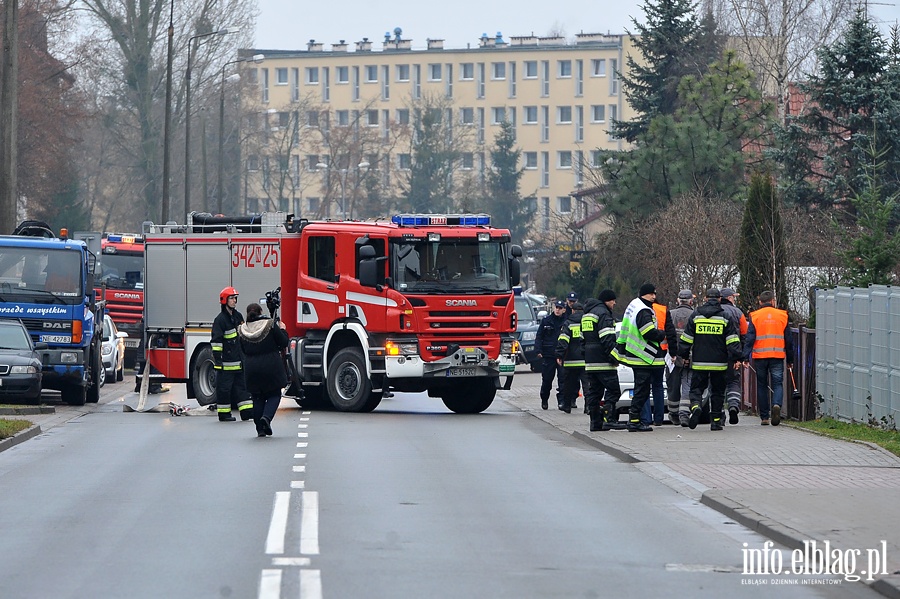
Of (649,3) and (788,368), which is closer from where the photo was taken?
(788,368)

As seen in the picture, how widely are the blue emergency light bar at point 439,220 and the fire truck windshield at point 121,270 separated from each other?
64.1 ft

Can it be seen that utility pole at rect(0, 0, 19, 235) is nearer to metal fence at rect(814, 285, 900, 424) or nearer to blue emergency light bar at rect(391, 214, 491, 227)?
blue emergency light bar at rect(391, 214, 491, 227)

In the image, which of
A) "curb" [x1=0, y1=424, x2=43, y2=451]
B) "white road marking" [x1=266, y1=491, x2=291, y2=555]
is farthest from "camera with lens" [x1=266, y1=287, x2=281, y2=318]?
"white road marking" [x1=266, y1=491, x2=291, y2=555]

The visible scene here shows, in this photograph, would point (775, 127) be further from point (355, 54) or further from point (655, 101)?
point (355, 54)

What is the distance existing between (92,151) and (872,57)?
53377mm

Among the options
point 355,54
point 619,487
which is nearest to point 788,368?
point 619,487

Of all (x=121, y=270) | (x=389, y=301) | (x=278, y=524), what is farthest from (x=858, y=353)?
(x=121, y=270)

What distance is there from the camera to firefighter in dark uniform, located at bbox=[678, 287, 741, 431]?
64.2 feet

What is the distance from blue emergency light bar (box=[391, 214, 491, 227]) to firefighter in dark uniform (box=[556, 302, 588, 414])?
6.67 ft

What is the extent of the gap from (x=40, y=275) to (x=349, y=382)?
6.07 m

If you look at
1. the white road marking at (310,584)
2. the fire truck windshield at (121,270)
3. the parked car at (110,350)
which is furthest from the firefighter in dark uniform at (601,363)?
the fire truck windshield at (121,270)

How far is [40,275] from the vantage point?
1069 inches

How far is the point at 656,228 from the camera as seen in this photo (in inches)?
1567

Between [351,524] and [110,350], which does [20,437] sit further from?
[110,350]
